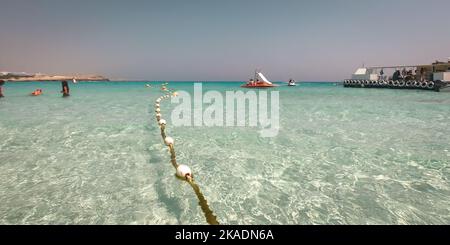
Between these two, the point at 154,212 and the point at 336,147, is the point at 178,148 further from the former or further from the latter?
the point at 336,147

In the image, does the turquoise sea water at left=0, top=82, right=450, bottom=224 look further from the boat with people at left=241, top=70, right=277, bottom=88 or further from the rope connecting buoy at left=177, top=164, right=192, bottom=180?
the boat with people at left=241, top=70, right=277, bottom=88

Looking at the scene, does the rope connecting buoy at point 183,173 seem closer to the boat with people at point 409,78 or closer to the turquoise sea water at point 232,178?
the turquoise sea water at point 232,178

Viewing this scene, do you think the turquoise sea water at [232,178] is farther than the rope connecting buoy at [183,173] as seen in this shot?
No

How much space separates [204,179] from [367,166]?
500cm

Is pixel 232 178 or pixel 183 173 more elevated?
pixel 183 173

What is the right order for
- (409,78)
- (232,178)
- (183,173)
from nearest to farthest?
1. (183,173)
2. (232,178)
3. (409,78)

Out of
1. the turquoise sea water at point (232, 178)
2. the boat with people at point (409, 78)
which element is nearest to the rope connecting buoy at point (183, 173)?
the turquoise sea water at point (232, 178)

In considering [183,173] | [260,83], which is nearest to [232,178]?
[183,173]

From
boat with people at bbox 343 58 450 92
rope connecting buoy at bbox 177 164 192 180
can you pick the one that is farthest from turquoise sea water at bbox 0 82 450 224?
boat with people at bbox 343 58 450 92

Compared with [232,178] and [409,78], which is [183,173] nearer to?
[232,178]

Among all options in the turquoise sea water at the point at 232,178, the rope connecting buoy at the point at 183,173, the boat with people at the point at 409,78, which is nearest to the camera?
the turquoise sea water at the point at 232,178

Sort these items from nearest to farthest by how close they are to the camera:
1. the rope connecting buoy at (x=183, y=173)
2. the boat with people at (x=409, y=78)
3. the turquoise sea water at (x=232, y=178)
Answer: the turquoise sea water at (x=232, y=178) → the rope connecting buoy at (x=183, y=173) → the boat with people at (x=409, y=78)

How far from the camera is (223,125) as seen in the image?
14797 millimetres
